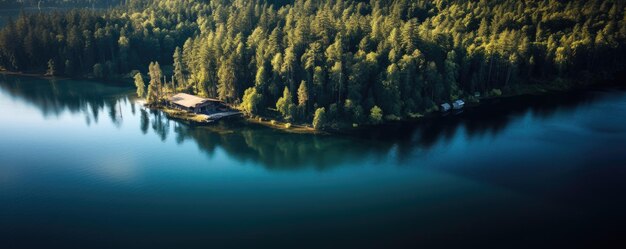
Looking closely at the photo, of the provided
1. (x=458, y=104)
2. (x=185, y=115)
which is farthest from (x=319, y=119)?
(x=458, y=104)

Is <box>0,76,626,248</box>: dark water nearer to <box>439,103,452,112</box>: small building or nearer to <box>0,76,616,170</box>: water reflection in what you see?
<box>0,76,616,170</box>: water reflection

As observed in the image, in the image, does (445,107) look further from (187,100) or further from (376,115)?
(187,100)

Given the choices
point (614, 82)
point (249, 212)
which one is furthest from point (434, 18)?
point (249, 212)

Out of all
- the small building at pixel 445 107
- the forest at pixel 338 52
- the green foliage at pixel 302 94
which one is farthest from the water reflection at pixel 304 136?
the green foliage at pixel 302 94

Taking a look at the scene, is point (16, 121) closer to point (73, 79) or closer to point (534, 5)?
point (73, 79)

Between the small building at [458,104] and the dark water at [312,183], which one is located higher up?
the small building at [458,104]

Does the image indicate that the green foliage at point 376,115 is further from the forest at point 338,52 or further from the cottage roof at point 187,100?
the cottage roof at point 187,100
